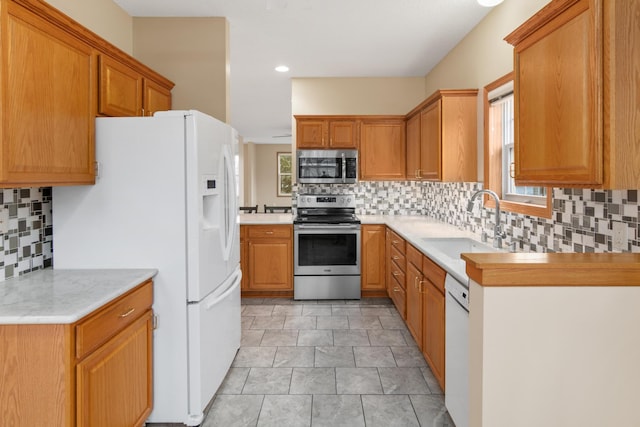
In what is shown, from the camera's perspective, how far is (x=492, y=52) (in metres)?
3.31

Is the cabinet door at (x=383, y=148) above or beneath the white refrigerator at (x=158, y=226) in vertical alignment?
above

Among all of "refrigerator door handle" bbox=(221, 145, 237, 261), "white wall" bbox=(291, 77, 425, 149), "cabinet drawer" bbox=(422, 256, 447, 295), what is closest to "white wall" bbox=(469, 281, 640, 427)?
"cabinet drawer" bbox=(422, 256, 447, 295)

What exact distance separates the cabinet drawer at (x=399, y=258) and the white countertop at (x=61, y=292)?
223 cm

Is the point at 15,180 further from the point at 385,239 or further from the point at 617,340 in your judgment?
the point at 385,239

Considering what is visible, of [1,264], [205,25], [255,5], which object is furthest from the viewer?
[205,25]

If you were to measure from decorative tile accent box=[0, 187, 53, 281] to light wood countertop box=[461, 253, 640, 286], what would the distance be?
215 centimetres

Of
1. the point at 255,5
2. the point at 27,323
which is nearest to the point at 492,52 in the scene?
the point at 255,5

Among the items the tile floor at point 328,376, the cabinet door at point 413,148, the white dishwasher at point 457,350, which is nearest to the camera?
the white dishwasher at point 457,350

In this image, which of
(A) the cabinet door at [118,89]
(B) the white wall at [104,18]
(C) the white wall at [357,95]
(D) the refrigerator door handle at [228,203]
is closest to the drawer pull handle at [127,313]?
(D) the refrigerator door handle at [228,203]

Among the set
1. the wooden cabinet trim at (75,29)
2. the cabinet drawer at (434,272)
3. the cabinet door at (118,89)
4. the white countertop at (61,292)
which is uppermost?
the wooden cabinet trim at (75,29)

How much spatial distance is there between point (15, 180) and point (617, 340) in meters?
2.26

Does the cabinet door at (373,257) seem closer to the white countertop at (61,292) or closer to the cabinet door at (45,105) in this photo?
the white countertop at (61,292)

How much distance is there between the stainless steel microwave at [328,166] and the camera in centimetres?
Result: 516

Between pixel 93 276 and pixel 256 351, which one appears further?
pixel 256 351
